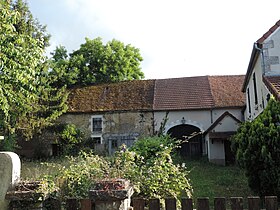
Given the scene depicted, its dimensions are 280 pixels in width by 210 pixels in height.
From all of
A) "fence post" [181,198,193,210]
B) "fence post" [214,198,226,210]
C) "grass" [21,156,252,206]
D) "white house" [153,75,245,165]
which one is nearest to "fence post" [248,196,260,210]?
"fence post" [214,198,226,210]

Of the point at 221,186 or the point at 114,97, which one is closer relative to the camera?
the point at 221,186

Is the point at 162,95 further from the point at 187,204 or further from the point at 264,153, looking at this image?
the point at 187,204

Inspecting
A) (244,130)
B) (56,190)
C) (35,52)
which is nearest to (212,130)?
(244,130)

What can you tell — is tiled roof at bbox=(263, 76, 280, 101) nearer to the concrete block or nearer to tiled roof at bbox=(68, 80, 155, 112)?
the concrete block

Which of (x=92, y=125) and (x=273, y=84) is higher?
(x=273, y=84)

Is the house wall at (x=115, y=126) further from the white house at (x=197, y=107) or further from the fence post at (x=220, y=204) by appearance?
the fence post at (x=220, y=204)

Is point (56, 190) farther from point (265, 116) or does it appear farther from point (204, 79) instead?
point (204, 79)

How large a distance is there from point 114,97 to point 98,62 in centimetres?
721

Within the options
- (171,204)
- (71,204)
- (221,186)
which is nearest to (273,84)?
(221,186)

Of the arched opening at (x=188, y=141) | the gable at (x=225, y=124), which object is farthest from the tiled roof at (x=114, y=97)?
the gable at (x=225, y=124)

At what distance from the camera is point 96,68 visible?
29109 mm

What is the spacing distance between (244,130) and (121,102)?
589 inches

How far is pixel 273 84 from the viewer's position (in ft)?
34.7

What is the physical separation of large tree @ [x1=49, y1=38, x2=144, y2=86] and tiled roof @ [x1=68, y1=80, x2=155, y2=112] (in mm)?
3363
